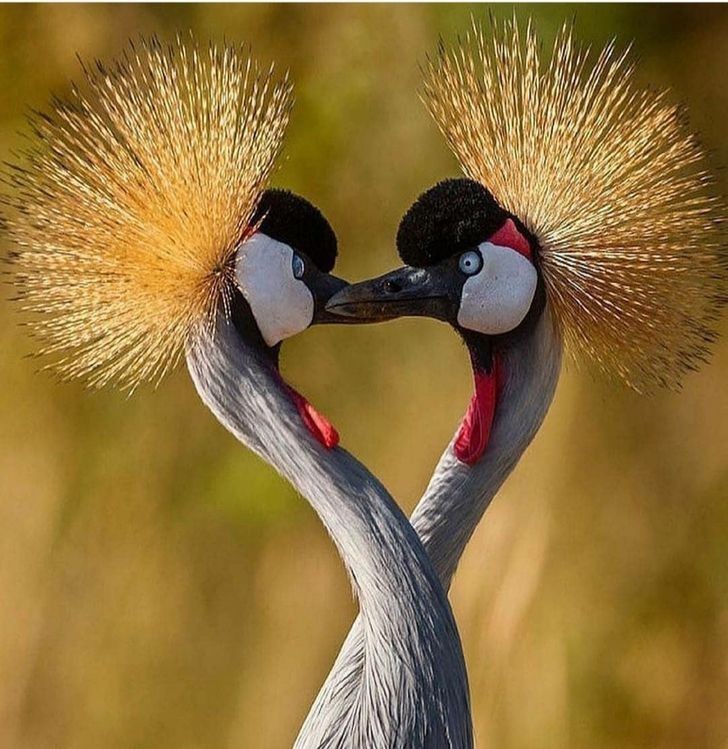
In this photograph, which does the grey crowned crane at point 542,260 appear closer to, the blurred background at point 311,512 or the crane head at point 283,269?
the crane head at point 283,269

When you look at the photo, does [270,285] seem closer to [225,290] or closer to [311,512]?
[225,290]

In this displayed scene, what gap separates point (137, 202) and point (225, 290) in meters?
0.13

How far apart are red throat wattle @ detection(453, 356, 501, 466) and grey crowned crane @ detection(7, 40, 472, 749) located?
0.11 m

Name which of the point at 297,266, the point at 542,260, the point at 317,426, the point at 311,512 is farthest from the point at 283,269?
the point at 311,512

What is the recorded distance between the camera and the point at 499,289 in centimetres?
145

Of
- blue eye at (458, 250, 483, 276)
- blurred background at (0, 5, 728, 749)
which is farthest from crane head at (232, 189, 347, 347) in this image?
blurred background at (0, 5, 728, 749)

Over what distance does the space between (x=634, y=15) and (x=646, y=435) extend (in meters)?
0.67

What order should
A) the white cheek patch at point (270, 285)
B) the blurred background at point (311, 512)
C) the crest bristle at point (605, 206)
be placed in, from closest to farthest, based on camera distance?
the white cheek patch at point (270, 285)
the crest bristle at point (605, 206)
the blurred background at point (311, 512)

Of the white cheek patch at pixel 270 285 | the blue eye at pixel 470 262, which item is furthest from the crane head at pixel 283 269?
the blue eye at pixel 470 262

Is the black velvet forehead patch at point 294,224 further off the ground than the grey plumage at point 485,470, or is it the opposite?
the black velvet forehead patch at point 294,224

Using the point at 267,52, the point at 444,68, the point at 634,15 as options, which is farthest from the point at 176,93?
the point at 634,15

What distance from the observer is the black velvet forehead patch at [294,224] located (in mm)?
1433

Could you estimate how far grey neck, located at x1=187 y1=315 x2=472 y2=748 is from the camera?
1.43 metres

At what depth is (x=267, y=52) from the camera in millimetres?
2541
